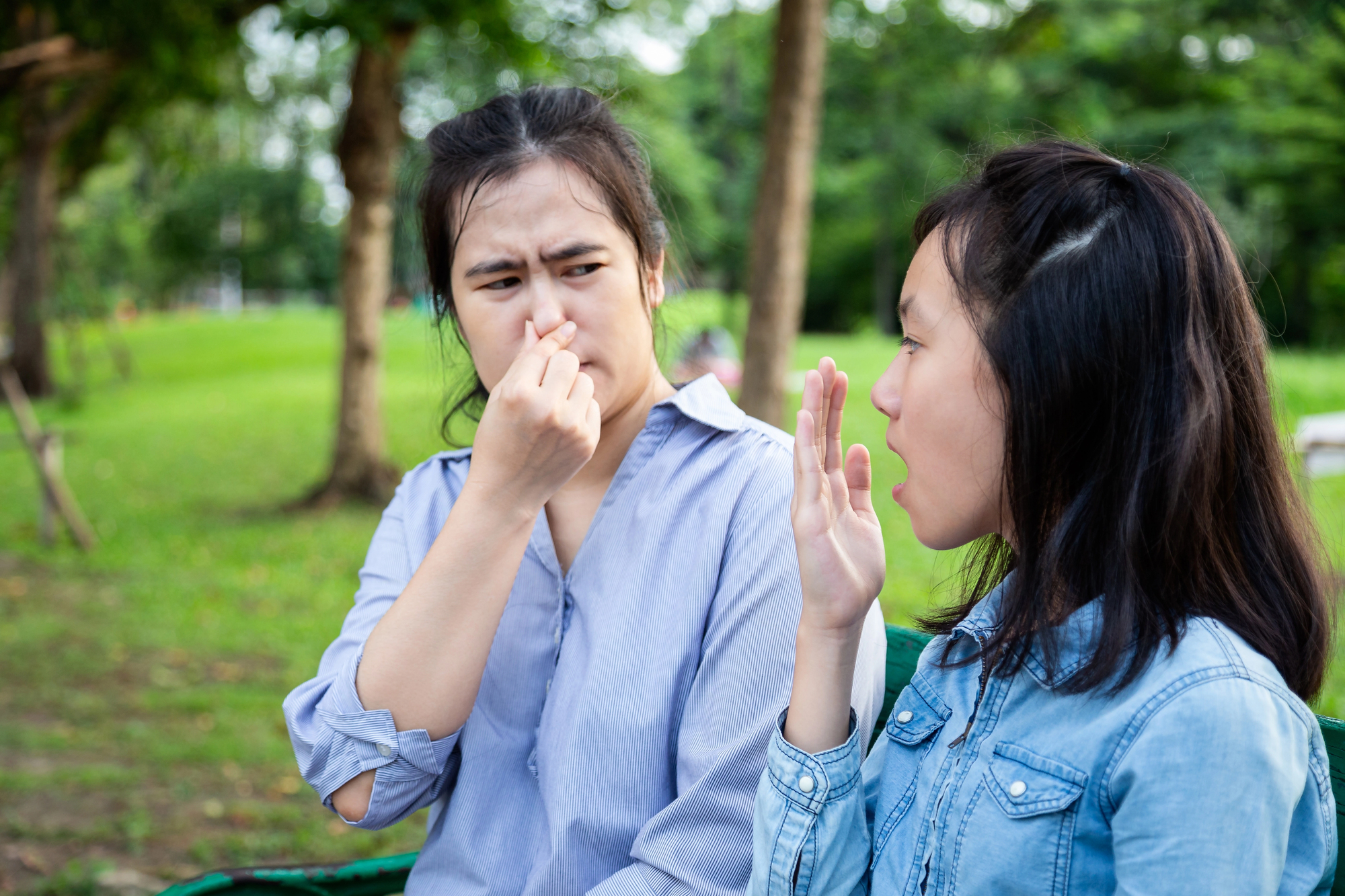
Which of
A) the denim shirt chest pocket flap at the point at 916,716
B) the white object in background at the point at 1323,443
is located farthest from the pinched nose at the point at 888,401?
the white object in background at the point at 1323,443

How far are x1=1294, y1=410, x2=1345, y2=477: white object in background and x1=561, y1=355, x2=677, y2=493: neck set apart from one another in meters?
4.36

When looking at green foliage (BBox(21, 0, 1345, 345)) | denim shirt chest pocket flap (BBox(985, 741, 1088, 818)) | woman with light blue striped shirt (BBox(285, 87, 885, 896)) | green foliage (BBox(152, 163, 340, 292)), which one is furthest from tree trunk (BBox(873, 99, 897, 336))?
denim shirt chest pocket flap (BBox(985, 741, 1088, 818))

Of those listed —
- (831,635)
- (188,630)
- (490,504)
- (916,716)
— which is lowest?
(188,630)

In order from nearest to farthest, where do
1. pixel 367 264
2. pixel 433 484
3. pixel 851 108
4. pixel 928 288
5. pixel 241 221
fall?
pixel 928 288 < pixel 433 484 < pixel 367 264 < pixel 851 108 < pixel 241 221

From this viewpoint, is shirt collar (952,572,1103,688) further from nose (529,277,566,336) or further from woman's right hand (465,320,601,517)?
nose (529,277,566,336)

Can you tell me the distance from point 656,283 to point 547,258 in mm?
300

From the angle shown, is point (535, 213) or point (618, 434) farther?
point (618, 434)

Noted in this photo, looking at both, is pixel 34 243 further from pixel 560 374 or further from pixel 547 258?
pixel 560 374

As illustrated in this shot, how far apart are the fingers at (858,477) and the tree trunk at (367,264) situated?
6806 mm

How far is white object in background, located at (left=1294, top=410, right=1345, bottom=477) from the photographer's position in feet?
17.8

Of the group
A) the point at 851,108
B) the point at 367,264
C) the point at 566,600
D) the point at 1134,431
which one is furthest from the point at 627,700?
the point at 851,108

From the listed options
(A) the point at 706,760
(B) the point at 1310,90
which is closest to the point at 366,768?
(A) the point at 706,760

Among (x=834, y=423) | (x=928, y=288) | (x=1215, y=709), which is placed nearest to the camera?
(x=1215, y=709)

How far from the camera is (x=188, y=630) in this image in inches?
246
